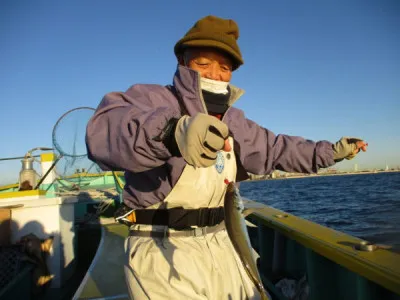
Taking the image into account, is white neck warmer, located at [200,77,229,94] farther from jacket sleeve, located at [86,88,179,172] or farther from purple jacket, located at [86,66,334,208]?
jacket sleeve, located at [86,88,179,172]

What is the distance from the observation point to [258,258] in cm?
507

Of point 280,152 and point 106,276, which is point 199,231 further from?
point 106,276

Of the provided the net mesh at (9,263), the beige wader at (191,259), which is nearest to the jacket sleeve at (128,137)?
the beige wader at (191,259)

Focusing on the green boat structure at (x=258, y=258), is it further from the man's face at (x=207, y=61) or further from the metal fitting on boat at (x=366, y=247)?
the man's face at (x=207, y=61)

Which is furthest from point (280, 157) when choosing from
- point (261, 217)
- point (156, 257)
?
point (261, 217)

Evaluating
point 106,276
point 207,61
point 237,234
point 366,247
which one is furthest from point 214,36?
point 106,276

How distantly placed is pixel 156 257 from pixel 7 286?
9.29ft

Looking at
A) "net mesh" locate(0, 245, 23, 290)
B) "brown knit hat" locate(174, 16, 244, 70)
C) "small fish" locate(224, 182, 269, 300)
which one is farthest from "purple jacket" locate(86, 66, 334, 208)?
"net mesh" locate(0, 245, 23, 290)

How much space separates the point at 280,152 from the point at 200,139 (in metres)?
1.52

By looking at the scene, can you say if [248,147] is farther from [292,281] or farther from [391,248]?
[292,281]

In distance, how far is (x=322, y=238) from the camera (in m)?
3.06

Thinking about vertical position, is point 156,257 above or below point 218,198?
below

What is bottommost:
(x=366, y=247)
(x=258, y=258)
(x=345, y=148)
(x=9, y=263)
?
(x=258, y=258)

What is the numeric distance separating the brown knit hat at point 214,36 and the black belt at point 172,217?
4.05ft
